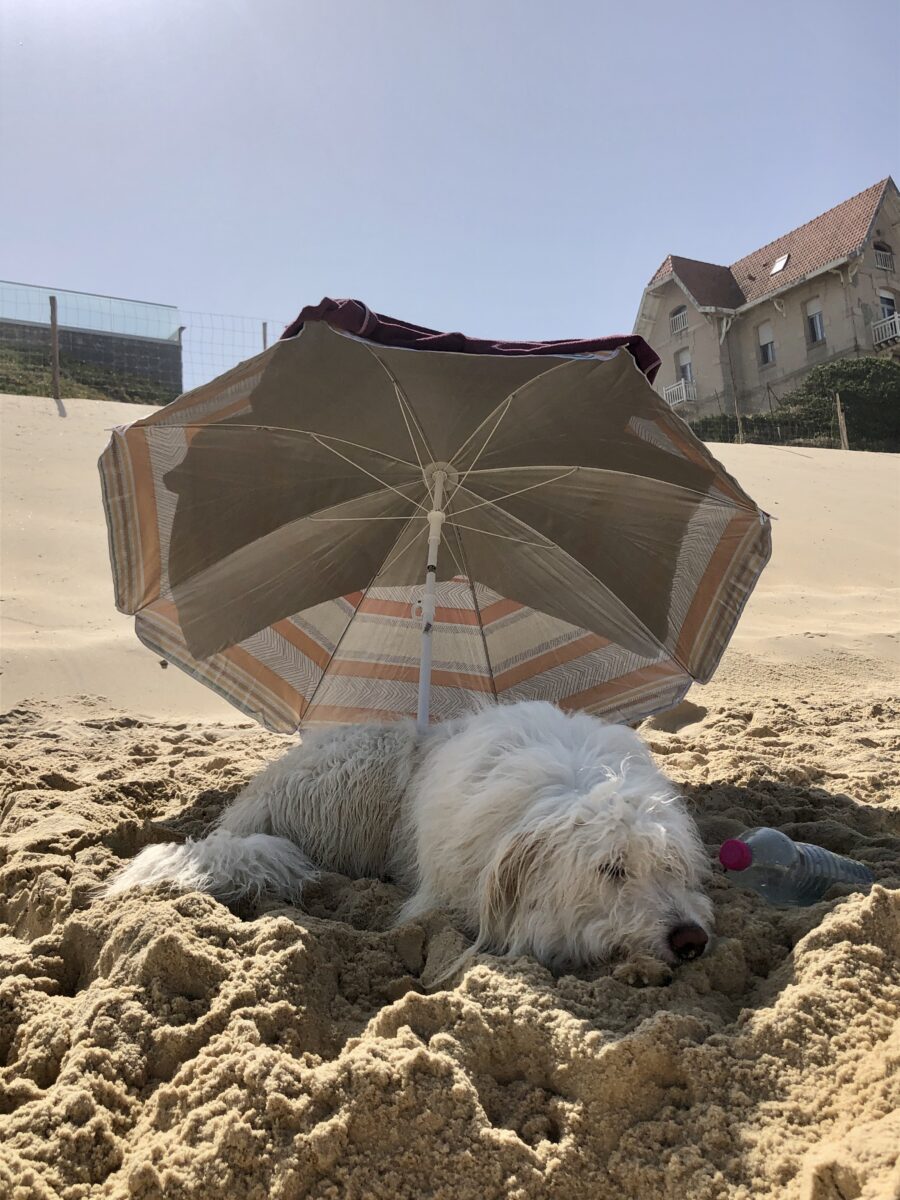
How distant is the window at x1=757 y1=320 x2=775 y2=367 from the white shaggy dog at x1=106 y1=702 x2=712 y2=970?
1138 inches

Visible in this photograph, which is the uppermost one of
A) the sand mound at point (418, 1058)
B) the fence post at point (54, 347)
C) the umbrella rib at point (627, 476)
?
the fence post at point (54, 347)

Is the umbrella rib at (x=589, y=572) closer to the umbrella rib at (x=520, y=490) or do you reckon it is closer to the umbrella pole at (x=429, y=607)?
the umbrella rib at (x=520, y=490)

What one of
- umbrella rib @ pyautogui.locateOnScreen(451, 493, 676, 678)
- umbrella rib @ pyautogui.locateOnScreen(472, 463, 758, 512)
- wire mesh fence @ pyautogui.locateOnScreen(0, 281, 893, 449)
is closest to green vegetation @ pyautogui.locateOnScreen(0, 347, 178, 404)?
wire mesh fence @ pyautogui.locateOnScreen(0, 281, 893, 449)

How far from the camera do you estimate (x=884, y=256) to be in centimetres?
2725

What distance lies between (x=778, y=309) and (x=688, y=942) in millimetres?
30026

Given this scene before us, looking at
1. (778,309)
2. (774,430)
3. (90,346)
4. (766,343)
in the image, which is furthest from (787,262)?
(90,346)

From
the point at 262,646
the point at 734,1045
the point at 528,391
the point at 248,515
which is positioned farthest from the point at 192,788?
the point at 734,1045

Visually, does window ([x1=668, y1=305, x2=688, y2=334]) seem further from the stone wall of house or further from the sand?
the sand

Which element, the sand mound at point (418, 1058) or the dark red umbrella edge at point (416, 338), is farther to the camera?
the dark red umbrella edge at point (416, 338)

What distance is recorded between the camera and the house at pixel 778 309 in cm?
2677

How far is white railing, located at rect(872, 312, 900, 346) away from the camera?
2650 cm

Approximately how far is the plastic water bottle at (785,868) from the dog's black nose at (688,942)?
0.59 m

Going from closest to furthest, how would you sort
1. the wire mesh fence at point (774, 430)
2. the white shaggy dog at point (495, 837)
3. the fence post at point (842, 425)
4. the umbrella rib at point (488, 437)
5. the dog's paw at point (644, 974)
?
the dog's paw at point (644, 974)
the white shaggy dog at point (495, 837)
the umbrella rib at point (488, 437)
the fence post at point (842, 425)
the wire mesh fence at point (774, 430)

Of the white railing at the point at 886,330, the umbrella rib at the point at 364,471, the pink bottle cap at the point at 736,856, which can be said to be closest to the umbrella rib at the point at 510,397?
the umbrella rib at the point at 364,471
